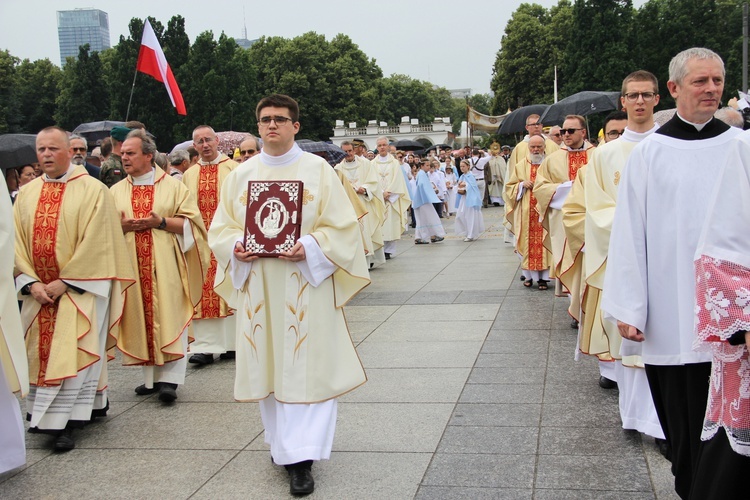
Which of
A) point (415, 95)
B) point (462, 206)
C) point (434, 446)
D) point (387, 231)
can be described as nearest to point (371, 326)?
point (434, 446)

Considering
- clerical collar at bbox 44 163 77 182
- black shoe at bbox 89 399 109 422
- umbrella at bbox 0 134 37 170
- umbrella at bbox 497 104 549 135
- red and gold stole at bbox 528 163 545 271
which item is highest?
umbrella at bbox 497 104 549 135

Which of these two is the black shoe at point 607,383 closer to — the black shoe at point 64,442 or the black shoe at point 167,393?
the black shoe at point 167,393

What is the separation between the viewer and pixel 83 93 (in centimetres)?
6288

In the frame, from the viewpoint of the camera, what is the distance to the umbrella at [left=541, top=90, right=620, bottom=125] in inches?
620

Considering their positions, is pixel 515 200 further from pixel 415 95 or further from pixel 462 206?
pixel 415 95

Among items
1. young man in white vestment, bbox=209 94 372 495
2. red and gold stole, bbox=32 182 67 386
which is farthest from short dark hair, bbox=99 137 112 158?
young man in white vestment, bbox=209 94 372 495

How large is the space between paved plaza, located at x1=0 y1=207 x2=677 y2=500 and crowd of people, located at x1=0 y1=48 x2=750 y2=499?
21cm

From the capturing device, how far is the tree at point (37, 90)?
6881 centimetres

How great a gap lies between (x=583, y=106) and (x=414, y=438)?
1195 centimetres

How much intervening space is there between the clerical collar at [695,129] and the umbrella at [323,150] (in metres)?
10.5

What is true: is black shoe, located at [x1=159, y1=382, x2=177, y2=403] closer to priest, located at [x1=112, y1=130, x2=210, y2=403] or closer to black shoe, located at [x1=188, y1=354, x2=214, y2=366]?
priest, located at [x1=112, y1=130, x2=210, y2=403]

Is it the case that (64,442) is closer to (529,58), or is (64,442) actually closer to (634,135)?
(634,135)

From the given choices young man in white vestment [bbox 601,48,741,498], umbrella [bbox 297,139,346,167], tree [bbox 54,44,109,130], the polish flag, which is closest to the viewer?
young man in white vestment [bbox 601,48,741,498]

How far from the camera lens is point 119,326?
620 centimetres
